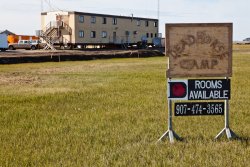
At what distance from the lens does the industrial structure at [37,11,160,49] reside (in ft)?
224

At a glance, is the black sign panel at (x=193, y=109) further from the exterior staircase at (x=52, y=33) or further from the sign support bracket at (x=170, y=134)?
the exterior staircase at (x=52, y=33)

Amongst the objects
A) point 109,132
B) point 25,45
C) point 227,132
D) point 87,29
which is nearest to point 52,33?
point 87,29

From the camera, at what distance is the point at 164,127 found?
31.2ft

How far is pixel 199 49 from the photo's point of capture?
8.16m

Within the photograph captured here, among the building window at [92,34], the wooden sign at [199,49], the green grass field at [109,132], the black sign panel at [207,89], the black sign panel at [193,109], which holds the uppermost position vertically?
the building window at [92,34]

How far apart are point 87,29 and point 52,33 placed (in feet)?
18.5

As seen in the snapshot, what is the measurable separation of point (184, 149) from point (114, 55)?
144ft

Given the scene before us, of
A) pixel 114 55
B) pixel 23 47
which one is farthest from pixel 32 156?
pixel 23 47

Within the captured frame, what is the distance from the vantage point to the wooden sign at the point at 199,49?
8070mm

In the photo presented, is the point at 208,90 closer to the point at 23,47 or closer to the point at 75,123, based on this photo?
the point at 75,123

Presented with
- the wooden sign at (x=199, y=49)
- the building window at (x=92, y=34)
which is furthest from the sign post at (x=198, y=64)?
the building window at (x=92, y=34)

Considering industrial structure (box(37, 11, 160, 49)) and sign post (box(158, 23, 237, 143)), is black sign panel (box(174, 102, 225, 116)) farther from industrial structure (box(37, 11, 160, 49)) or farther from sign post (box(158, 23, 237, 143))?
industrial structure (box(37, 11, 160, 49))

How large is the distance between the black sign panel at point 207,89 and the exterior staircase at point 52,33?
61.3 meters

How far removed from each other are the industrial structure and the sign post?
6018 centimetres
